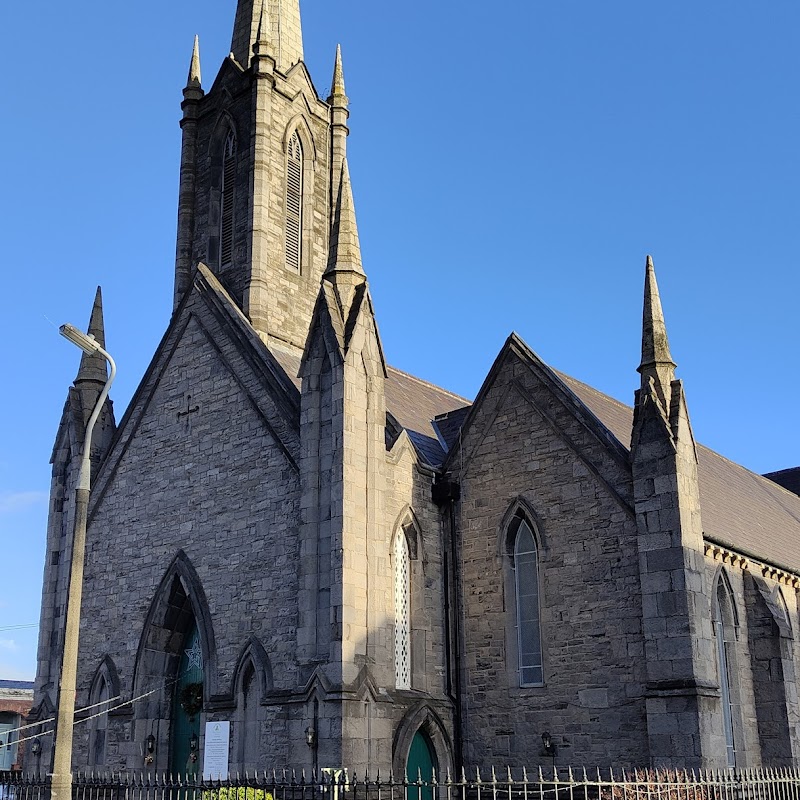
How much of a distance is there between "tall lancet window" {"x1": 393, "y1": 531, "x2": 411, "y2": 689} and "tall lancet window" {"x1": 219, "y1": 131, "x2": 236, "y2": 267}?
1070cm

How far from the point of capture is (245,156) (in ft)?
99.3

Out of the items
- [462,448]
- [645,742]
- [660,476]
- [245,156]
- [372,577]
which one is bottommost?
[645,742]

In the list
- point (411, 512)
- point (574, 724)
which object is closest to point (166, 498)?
point (411, 512)

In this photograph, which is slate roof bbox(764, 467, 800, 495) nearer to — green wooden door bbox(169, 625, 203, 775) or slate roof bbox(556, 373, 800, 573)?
slate roof bbox(556, 373, 800, 573)

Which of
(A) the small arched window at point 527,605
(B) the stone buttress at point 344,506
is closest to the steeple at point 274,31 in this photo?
(B) the stone buttress at point 344,506

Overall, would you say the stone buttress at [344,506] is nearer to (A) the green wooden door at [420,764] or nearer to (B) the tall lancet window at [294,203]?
(A) the green wooden door at [420,764]

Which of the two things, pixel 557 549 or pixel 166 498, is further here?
pixel 166 498

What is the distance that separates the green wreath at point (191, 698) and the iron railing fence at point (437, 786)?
157 cm

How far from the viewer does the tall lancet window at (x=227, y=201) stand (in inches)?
1180

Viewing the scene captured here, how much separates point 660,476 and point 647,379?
2095mm

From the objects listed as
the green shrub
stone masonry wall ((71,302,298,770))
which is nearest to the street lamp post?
the green shrub

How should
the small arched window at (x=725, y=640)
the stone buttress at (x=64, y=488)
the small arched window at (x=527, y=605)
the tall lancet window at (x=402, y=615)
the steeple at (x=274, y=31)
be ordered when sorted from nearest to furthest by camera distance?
the tall lancet window at (x=402, y=615)
the small arched window at (x=527, y=605)
the small arched window at (x=725, y=640)
the stone buttress at (x=64, y=488)
the steeple at (x=274, y=31)

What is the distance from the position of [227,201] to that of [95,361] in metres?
6.10

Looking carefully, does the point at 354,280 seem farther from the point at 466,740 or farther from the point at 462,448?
the point at 466,740
